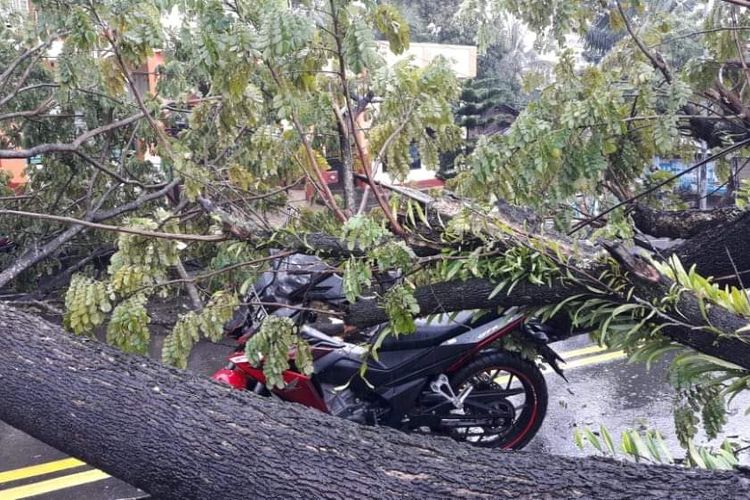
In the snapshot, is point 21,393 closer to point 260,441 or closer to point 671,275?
point 260,441

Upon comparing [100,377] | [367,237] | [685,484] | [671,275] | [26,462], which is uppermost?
[367,237]

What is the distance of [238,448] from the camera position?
2199 millimetres

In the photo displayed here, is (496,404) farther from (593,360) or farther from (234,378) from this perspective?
(593,360)

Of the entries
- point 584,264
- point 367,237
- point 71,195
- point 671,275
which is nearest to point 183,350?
point 367,237

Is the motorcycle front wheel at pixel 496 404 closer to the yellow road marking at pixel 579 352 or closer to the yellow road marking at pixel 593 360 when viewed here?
the yellow road marking at pixel 593 360

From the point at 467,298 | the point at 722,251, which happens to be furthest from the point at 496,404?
the point at 722,251

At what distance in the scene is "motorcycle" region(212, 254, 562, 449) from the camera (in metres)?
3.94

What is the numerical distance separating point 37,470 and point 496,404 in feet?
9.34

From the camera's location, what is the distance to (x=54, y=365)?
268cm

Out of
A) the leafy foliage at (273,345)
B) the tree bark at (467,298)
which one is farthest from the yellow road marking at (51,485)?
the tree bark at (467,298)

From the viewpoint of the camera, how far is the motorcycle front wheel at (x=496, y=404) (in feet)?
13.2

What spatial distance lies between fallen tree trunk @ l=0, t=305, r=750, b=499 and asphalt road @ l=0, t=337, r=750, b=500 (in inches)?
64.0

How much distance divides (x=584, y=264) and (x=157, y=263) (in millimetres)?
2107

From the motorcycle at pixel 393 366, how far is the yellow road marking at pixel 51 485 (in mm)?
1075
